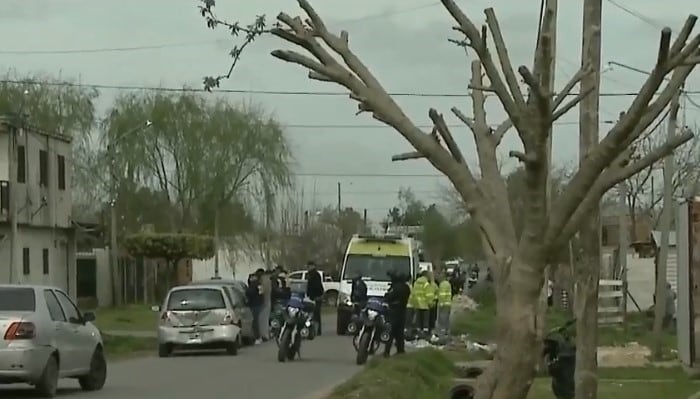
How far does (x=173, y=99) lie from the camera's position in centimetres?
6788

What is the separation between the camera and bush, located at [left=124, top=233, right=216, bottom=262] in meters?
62.0

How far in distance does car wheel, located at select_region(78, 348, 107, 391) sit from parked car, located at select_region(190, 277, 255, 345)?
31.4ft

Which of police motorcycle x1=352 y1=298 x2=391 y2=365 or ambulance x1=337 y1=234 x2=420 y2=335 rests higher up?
ambulance x1=337 y1=234 x2=420 y2=335

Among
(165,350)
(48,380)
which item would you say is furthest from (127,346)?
(48,380)

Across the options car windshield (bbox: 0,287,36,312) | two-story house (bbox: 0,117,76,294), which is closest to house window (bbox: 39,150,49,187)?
two-story house (bbox: 0,117,76,294)

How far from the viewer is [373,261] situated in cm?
3959

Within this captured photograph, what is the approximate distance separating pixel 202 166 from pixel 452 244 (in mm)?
23794

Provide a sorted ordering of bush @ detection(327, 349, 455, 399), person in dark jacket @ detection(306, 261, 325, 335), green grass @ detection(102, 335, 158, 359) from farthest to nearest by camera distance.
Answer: person in dark jacket @ detection(306, 261, 325, 335), green grass @ detection(102, 335, 158, 359), bush @ detection(327, 349, 455, 399)

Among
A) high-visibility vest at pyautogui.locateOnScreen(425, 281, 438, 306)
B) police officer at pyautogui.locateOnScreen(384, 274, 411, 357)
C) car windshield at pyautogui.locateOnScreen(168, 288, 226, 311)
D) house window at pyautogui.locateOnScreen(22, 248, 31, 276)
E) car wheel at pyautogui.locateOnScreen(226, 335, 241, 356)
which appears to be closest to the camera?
police officer at pyautogui.locateOnScreen(384, 274, 411, 357)

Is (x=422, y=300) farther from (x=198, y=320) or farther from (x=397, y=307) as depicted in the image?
(x=397, y=307)

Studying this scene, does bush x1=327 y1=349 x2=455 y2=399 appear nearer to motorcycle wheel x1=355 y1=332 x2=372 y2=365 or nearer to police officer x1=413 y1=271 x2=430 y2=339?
motorcycle wheel x1=355 y1=332 x2=372 y2=365

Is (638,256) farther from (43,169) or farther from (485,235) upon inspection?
(485,235)

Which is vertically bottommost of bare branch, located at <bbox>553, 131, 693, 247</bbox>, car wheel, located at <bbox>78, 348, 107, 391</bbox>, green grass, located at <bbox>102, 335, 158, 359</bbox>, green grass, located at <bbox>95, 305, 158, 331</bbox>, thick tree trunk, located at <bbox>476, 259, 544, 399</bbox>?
green grass, located at <bbox>95, 305, 158, 331</bbox>

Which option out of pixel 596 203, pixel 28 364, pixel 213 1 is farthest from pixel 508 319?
pixel 28 364
